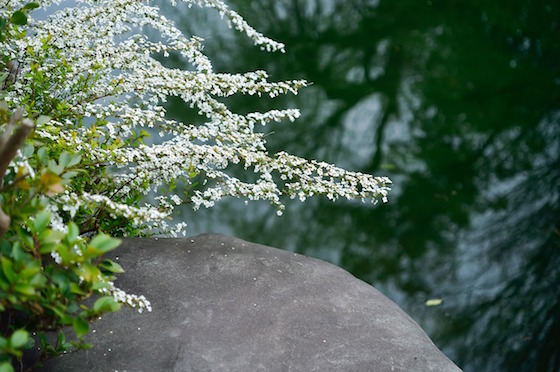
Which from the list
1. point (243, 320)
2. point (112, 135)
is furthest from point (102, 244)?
point (112, 135)

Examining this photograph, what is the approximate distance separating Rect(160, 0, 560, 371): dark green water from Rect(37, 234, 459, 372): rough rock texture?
3.88ft

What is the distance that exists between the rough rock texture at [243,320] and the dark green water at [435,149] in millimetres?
1182

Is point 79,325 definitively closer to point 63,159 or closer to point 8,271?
point 8,271

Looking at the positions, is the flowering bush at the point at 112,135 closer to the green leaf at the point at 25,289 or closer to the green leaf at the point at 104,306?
the green leaf at the point at 104,306

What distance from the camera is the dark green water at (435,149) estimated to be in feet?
10.6

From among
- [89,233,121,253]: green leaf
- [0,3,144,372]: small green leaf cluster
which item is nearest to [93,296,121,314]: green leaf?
[0,3,144,372]: small green leaf cluster

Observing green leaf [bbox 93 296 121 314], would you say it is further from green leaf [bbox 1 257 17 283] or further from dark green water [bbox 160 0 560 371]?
dark green water [bbox 160 0 560 371]

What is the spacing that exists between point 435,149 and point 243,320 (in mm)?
2751

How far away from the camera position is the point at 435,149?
13.9ft

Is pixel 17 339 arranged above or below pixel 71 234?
below

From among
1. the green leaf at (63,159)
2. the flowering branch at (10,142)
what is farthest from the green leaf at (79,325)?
the green leaf at (63,159)

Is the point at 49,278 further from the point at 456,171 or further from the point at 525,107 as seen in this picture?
the point at 525,107

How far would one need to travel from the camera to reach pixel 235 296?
1932 mm

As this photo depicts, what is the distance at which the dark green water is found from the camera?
324 centimetres
